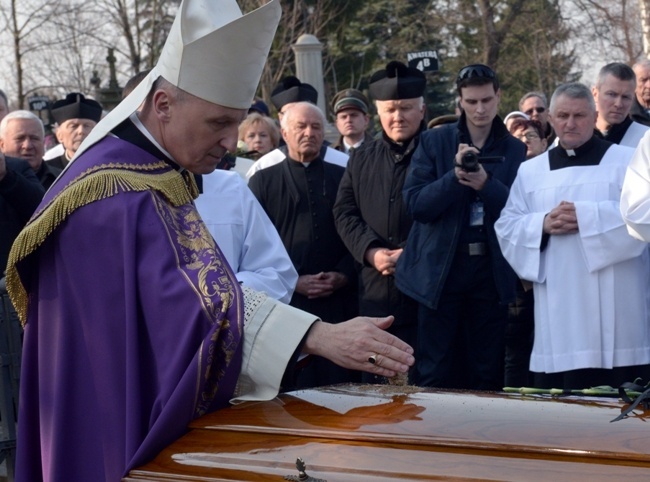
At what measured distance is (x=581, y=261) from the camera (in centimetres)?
589

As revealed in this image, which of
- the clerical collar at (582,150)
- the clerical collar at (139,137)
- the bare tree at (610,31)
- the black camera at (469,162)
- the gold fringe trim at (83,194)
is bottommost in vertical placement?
the gold fringe trim at (83,194)

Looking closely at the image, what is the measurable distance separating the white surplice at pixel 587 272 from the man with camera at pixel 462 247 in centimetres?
23

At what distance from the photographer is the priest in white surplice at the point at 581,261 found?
19.1 ft

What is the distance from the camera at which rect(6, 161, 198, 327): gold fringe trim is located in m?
3.08

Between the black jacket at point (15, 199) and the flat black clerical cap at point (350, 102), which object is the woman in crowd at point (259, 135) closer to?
the flat black clerical cap at point (350, 102)

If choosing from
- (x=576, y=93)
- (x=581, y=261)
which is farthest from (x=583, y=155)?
(x=581, y=261)

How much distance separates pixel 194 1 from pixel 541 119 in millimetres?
7183

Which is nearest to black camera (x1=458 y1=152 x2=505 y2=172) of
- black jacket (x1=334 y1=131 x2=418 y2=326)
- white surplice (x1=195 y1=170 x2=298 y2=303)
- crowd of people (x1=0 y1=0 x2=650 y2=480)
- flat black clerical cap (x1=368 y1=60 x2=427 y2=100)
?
crowd of people (x1=0 y1=0 x2=650 y2=480)

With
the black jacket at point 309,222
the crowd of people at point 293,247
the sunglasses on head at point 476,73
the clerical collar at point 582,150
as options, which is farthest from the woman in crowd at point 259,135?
the clerical collar at point 582,150

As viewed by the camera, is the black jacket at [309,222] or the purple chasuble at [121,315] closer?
the purple chasuble at [121,315]

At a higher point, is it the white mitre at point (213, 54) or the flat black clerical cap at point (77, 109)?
the flat black clerical cap at point (77, 109)

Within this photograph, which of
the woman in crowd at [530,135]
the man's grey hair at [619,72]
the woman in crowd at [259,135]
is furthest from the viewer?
the woman in crowd at [259,135]

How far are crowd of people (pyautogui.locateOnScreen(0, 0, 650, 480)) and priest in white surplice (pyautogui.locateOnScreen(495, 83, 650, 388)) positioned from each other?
11mm

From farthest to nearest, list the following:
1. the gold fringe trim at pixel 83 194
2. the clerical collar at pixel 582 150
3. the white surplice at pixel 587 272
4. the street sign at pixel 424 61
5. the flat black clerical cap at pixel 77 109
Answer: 1. the street sign at pixel 424 61
2. the flat black clerical cap at pixel 77 109
3. the clerical collar at pixel 582 150
4. the white surplice at pixel 587 272
5. the gold fringe trim at pixel 83 194
